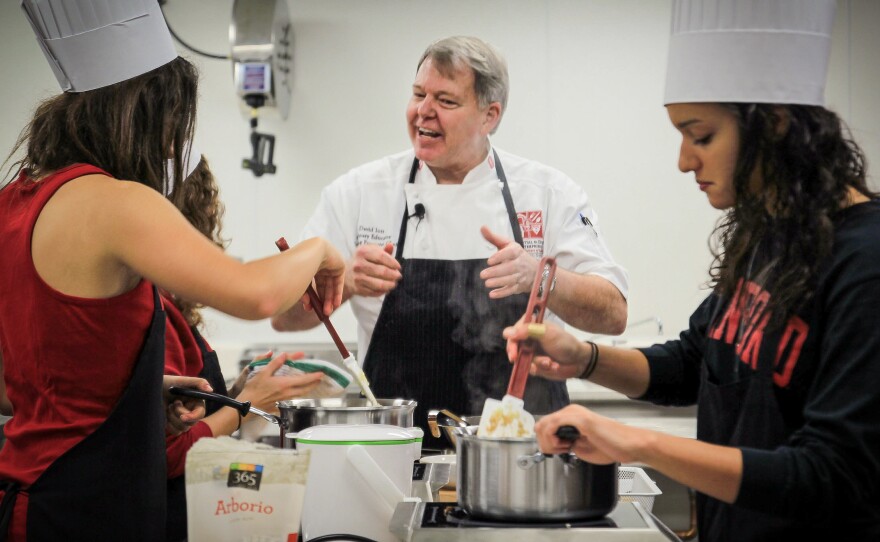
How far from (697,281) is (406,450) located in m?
2.95

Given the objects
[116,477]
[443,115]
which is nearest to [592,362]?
[116,477]

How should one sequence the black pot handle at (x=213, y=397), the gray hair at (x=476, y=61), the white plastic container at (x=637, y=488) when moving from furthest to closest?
the gray hair at (x=476, y=61)
the white plastic container at (x=637, y=488)
the black pot handle at (x=213, y=397)

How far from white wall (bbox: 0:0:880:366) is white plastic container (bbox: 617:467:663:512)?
227cm

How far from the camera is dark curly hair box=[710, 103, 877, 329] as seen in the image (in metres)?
1.31

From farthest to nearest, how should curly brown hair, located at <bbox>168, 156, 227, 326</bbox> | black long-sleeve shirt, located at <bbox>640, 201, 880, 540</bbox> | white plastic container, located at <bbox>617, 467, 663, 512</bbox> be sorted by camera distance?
curly brown hair, located at <bbox>168, 156, 227, 326</bbox>
white plastic container, located at <bbox>617, 467, 663, 512</bbox>
black long-sleeve shirt, located at <bbox>640, 201, 880, 540</bbox>

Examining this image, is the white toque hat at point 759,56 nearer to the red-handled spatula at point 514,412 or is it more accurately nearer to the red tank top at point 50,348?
the red-handled spatula at point 514,412

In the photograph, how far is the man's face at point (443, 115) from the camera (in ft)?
8.82

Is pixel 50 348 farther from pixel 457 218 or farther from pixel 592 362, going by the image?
pixel 457 218

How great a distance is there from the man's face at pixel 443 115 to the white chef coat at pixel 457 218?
12 centimetres

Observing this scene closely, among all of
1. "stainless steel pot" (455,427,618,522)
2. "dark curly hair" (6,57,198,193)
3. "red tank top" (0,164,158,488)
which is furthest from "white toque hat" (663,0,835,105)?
"red tank top" (0,164,158,488)

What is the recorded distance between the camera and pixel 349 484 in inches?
55.7

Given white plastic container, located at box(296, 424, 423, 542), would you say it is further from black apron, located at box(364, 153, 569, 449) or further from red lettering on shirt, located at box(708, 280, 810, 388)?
black apron, located at box(364, 153, 569, 449)

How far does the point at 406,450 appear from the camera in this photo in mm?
1473

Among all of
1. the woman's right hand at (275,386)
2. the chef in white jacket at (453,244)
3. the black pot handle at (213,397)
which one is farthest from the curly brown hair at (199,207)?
the black pot handle at (213,397)
